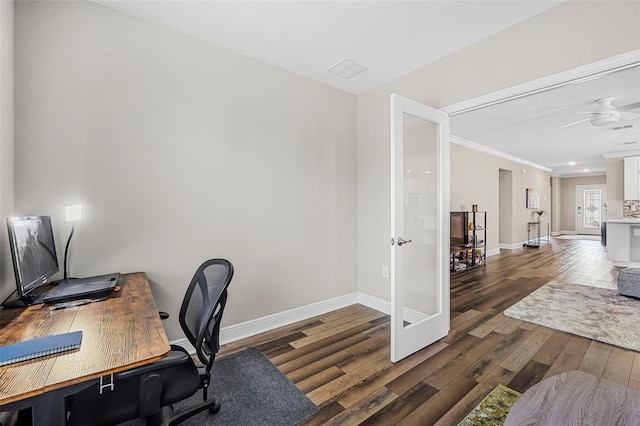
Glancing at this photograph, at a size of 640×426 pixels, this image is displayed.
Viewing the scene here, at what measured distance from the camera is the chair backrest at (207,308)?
4.79 ft

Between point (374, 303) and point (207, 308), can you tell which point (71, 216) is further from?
point (374, 303)

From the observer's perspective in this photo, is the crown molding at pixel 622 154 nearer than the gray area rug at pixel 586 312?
No

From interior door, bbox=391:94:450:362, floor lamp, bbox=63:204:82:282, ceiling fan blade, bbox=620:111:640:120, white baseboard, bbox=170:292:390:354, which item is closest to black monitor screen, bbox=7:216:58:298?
floor lamp, bbox=63:204:82:282

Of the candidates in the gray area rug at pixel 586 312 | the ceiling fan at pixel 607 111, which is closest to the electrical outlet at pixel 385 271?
the gray area rug at pixel 586 312

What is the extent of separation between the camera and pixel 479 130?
208 inches

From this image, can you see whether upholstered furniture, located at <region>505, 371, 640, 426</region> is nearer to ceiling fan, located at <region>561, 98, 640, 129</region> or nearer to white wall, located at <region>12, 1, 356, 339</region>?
white wall, located at <region>12, 1, 356, 339</region>

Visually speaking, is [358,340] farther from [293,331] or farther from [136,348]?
[136,348]

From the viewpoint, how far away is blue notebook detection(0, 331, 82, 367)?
901 mm

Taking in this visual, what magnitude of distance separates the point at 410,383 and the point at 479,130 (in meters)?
4.92

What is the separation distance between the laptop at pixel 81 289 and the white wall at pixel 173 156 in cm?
25

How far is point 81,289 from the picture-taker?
64.0 inches

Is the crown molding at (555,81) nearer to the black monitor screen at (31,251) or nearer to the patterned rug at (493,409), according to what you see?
the patterned rug at (493,409)

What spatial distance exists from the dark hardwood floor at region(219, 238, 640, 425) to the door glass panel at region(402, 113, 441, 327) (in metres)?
0.39

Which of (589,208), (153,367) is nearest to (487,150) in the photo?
(153,367)
